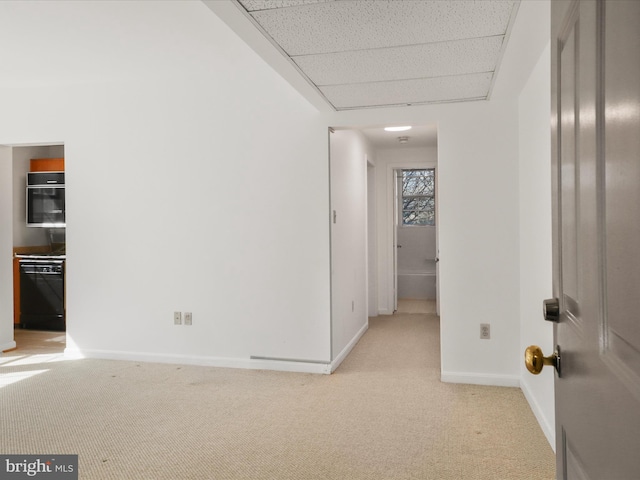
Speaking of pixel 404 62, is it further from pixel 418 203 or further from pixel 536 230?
pixel 418 203

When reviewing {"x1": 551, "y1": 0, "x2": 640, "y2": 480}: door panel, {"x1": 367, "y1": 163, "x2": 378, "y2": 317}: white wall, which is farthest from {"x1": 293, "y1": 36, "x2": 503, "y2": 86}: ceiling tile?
{"x1": 367, "y1": 163, "x2": 378, "y2": 317}: white wall

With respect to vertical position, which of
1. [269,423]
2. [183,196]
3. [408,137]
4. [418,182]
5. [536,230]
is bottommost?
[269,423]

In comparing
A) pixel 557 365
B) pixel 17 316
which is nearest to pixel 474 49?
pixel 557 365

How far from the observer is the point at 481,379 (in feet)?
12.0

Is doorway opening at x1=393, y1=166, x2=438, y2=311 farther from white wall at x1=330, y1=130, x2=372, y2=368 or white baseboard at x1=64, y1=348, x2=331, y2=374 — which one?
white baseboard at x1=64, y1=348, x2=331, y2=374

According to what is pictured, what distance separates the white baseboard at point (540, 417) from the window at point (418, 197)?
4977 mm

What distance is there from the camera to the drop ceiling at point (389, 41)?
2.06 meters

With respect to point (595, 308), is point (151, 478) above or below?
below

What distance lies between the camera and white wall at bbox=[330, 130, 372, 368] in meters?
4.15

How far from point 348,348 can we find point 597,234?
404 centimetres

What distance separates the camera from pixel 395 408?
3143mm

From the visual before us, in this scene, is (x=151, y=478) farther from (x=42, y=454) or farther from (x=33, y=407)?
(x=33, y=407)

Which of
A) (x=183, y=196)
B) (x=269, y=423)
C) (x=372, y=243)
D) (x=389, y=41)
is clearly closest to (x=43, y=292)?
(x=183, y=196)

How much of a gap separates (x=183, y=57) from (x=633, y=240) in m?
3.76
